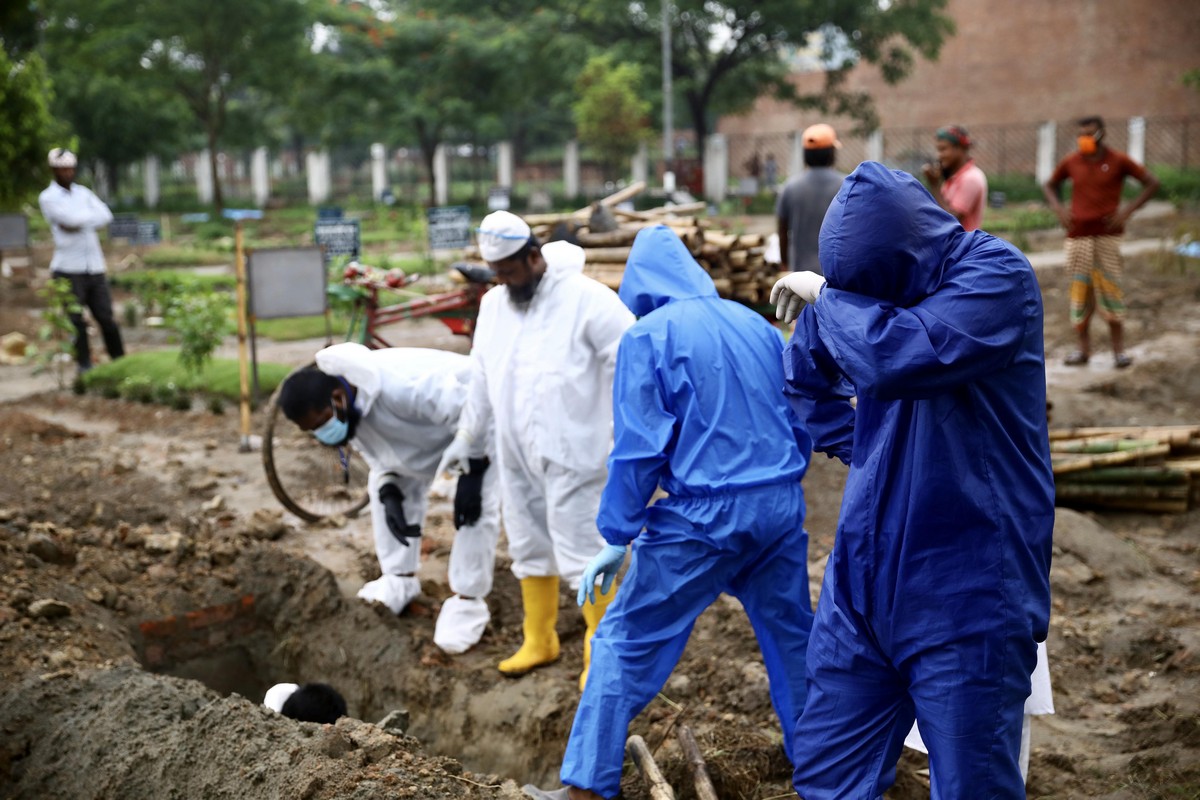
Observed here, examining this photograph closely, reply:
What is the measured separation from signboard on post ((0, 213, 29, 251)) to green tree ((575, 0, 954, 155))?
17.0 metres

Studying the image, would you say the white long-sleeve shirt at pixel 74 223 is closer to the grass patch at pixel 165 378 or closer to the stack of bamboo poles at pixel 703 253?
the grass patch at pixel 165 378

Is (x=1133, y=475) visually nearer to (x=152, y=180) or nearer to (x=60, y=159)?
(x=60, y=159)

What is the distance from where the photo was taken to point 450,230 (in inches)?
620

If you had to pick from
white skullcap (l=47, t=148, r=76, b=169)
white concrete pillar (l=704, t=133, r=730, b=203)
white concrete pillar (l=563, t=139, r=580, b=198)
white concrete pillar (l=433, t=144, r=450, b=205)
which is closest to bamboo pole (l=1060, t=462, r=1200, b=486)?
white skullcap (l=47, t=148, r=76, b=169)

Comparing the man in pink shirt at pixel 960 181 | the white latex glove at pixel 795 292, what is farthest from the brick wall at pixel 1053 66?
the white latex glove at pixel 795 292

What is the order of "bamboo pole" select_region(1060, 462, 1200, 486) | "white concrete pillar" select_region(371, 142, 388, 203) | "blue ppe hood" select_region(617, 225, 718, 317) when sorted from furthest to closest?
"white concrete pillar" select_region(371, 142, 388, 203) → "bamboo pole" select_region(1060, 462, 1200, 486) → "blue ppe hood" select_region(617, 225, 718, 317)

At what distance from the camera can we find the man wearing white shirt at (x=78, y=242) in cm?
1067

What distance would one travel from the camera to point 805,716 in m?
3.01

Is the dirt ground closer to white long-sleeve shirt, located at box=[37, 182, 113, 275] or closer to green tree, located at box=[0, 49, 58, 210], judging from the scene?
white long-sleeve shirt, located at box=[37, 182, 113, 275]

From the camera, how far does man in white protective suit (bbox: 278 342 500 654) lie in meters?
5.18

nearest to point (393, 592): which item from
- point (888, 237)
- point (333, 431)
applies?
point (333, 431)

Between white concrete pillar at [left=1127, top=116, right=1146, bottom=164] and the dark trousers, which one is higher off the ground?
white concrete pillar at [left=1127, top=116, right=1146, bottom=164]

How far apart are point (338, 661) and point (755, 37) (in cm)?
2807

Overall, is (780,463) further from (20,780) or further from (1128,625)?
(20,780)
